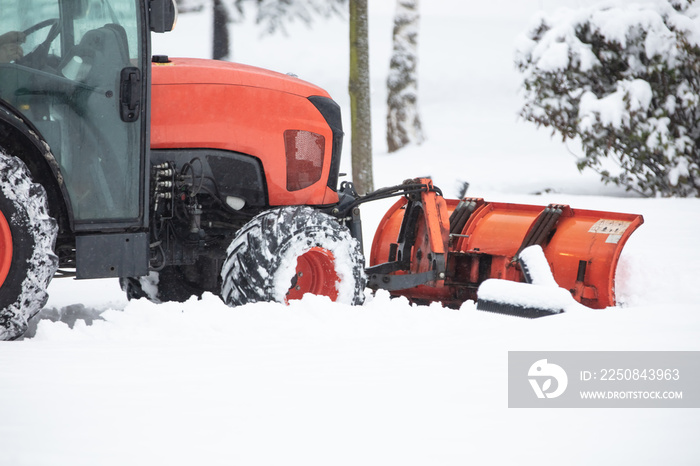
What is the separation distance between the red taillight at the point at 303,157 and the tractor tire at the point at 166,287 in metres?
0.96

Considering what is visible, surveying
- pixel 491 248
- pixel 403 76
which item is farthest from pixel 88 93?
pixel 403 76

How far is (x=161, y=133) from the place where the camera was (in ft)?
14.4

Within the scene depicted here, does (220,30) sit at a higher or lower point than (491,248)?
higher

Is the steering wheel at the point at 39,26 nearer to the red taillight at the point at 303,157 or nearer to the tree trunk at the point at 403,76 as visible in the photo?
the red taillight at the point at 303,157

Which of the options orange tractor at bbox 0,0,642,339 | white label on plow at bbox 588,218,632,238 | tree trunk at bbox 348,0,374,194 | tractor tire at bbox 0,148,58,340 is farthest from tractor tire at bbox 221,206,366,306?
tree trunk at bbox 348,0,374,194

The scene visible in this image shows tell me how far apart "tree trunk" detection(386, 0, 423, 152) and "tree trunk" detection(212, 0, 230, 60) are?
3.51m

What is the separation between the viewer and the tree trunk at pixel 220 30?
15.8m

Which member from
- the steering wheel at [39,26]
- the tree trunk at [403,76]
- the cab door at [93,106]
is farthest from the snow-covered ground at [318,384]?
the tree trunk at [403,76]

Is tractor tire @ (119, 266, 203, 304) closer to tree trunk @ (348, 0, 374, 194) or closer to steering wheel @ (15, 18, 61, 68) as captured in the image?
steering wheel @ (15, 18, 61, 68)

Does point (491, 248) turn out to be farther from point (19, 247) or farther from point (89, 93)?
point (19, 247)

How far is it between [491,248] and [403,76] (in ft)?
40.0

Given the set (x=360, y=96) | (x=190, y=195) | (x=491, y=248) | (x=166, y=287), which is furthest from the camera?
(x=360, y=96)

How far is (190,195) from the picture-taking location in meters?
4.46

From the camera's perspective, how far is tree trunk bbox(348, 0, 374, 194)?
35.8 ft
